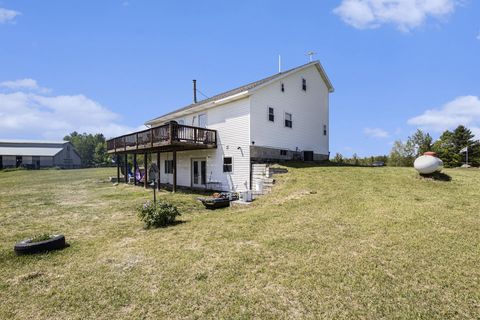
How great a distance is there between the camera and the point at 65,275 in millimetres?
5059

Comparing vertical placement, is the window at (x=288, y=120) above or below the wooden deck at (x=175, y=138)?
above

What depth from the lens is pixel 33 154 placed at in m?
52.0

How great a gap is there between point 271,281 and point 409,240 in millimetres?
3683

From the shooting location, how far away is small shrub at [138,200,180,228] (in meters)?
8.40

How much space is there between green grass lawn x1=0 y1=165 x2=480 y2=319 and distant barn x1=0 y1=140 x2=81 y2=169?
54.6 m

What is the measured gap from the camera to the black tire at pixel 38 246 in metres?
6.17

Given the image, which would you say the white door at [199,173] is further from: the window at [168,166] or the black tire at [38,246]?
the black tire at [38,246]

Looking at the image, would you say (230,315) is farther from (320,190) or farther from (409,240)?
(320,190)

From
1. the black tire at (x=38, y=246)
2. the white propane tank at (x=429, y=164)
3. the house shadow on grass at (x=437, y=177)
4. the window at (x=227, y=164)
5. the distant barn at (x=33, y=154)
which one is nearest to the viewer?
the black tire at (x=38, y=246)

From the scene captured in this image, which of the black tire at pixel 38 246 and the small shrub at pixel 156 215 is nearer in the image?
the black tire at pixel 38 246

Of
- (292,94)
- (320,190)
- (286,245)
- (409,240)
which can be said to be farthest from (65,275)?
(292,94)

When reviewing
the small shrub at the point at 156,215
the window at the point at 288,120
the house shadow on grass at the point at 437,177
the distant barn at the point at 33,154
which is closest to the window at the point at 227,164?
the window at the point at 288,120

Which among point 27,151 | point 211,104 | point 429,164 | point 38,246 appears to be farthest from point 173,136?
point 27,151

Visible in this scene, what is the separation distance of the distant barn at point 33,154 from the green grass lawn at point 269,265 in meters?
54.6
